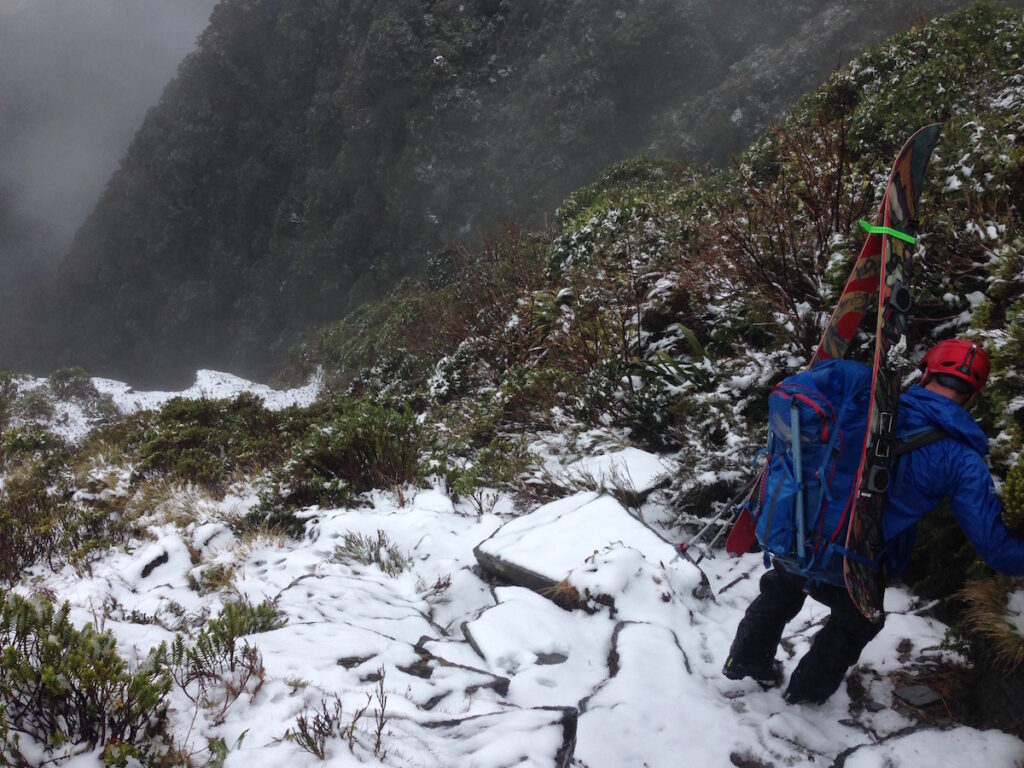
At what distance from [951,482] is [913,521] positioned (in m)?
0.18

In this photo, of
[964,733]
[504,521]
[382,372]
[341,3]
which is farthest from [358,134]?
[964,733]

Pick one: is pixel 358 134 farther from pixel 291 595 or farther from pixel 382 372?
pixel 291 595

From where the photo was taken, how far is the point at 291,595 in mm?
3014

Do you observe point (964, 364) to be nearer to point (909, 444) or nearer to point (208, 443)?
point (909, 444)

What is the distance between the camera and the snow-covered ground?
184 centimetres

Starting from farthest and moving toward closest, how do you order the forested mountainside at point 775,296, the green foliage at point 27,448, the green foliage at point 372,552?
the green foliage at point 27,448 < the green foliage at point 372,552 < the forested mountainside at point 775,296

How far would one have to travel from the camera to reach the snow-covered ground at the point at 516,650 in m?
1.84

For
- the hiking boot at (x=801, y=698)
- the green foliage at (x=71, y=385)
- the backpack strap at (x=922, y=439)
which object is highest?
the green foliage at (x=71, y=385)

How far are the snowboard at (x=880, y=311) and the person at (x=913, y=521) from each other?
0.32 ft

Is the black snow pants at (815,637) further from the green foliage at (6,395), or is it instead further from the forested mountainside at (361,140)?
the forested mountainside at (361,140)

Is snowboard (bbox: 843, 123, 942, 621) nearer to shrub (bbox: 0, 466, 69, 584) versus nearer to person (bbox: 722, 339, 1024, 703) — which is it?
person (bbox: 722, 339, 1024, 703)

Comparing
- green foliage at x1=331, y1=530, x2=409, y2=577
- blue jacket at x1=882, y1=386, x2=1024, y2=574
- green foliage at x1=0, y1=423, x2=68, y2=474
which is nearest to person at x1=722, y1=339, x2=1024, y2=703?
blue jacket at x1=882, y1=386, x2=1024, y2=574

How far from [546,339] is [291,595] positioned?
4018mm

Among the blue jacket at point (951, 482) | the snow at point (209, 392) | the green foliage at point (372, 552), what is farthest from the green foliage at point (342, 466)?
the snow at point (209, 392)
